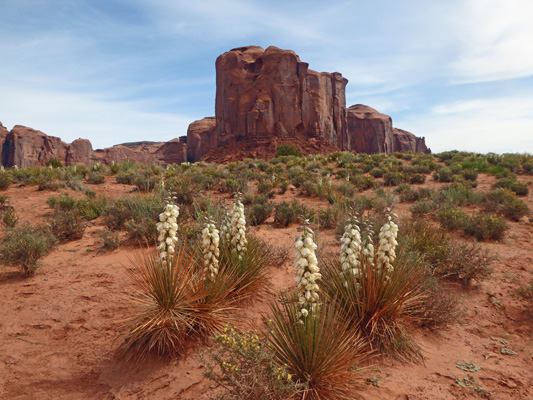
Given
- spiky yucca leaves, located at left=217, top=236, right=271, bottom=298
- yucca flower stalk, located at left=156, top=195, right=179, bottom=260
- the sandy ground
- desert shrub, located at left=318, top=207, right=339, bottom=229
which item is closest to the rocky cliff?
desert shrub, located at left=318, top=207, right=339, bottom=229

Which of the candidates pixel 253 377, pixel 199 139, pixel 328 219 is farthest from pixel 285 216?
pixel 199 139

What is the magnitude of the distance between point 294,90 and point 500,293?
5159 cm

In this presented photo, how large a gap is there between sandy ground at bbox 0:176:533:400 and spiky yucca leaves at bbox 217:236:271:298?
0.71 feet

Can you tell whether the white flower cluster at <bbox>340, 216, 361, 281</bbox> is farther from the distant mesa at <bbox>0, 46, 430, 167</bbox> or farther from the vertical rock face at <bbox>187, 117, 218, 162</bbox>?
the vertical rock face at <bbox>187, 117, 218, 162</bbox>

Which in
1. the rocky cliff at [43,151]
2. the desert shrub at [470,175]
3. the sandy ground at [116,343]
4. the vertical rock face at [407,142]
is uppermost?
the vertical rock face at [407,142]

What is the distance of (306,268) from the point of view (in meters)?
2.71

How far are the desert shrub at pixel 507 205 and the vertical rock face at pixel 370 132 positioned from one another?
6966 centimetres

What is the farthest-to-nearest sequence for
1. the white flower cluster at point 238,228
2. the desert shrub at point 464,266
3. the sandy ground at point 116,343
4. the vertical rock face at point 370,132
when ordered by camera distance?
the vertical rock face at point 370,132 < the desert shrub at point 464,266 < the white flower cluster at point 238,228 < the sandy ground at point 116,343

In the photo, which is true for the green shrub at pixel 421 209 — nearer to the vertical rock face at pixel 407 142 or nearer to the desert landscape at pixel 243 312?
the desert landscape at pixel 243 312

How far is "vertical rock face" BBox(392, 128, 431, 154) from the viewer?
92.6 metres

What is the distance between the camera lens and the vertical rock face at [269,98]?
5144 centimetres

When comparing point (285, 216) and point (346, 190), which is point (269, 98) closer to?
point (346, 190)

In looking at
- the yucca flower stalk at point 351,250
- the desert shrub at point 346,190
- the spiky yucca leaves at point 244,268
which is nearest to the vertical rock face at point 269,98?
the desert shrub at point 346,190

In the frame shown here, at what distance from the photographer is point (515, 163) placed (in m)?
16.2
